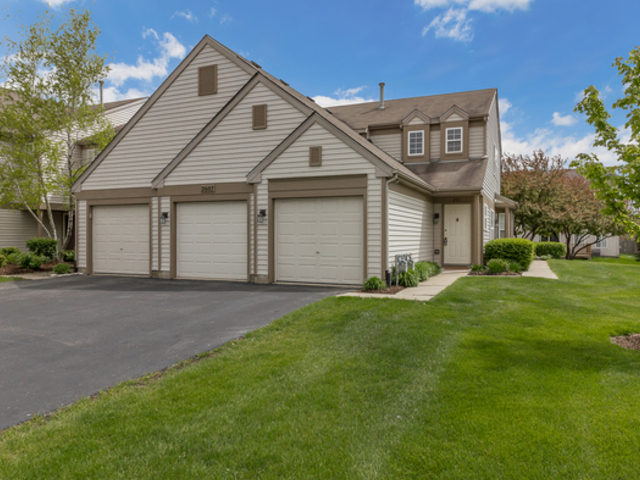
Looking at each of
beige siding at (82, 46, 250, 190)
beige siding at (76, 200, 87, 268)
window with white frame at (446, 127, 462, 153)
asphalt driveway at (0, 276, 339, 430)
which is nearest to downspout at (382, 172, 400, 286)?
asphalt driveway at (0, 276, 339, 430)

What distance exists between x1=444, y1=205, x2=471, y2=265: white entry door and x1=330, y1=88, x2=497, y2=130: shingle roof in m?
3.75

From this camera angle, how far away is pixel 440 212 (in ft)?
53.3

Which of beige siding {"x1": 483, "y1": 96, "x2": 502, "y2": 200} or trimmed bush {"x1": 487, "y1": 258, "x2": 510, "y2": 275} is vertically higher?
beige siding {"x1": 483, "y1": 96, "x2": 502, "y2": 200}

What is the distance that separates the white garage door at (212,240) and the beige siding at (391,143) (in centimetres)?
746

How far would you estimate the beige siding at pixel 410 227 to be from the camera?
11.5 m

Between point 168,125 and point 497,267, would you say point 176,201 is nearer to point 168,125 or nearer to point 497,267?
point 168,125

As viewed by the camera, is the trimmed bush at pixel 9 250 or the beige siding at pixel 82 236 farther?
Result: the trimmed bush at pixel 9 250

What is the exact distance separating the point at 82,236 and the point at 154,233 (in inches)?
133

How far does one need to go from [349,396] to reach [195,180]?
1079 cm

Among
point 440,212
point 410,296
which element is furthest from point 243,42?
point 410,296

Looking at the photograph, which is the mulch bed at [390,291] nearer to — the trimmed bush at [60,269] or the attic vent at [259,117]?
the attic vent at [259,117]

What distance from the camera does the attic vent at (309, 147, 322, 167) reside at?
11.6m

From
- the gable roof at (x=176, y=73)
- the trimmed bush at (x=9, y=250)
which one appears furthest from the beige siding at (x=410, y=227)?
the trimmed bush at (x=9, y=250)

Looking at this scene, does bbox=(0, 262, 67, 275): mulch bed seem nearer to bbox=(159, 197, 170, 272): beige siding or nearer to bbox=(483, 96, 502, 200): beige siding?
bbox=(159, 197, 170, 272): beige siding
